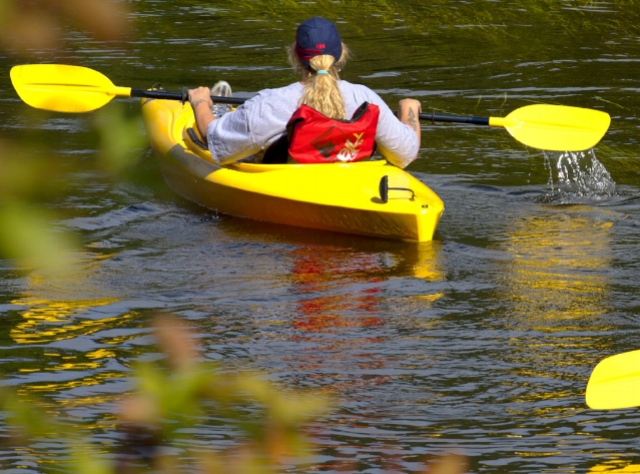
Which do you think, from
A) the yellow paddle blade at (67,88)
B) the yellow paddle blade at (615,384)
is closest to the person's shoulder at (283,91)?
the yellow paddle blade at (67,88)

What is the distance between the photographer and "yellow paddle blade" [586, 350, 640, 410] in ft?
8.45

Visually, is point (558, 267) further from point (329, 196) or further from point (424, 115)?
point (424, 115)

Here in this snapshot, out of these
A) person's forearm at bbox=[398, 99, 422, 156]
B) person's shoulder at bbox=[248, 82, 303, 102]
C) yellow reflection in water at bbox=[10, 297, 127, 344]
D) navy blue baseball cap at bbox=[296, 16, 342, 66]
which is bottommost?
yellow reflection in water at bbox=[10, 297, 127, 344]

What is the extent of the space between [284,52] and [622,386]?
25.5ft

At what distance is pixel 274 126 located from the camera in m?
5.08

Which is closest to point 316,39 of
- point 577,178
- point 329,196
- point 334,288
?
point 329,196

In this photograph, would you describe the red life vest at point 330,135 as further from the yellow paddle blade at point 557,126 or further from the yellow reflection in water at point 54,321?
the yellow reflection in water at point 54,321

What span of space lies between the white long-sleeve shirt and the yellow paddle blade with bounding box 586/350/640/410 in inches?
104

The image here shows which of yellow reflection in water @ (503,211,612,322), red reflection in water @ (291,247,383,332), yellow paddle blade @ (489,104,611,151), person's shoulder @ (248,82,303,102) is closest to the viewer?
red reflection in water @ (291,247,383,332)

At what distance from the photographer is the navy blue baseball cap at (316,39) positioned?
4789 millimetres

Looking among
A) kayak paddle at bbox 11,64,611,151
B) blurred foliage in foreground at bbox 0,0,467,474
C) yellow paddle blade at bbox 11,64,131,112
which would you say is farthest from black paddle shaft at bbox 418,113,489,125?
blurred foliage in foreground at bbox 0,0,467,474

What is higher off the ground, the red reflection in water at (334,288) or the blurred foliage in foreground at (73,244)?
the blurred foliage in foreground at (73,244)

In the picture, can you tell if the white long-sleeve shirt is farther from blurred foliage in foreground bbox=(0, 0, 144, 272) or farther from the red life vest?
blurred foliage in foreground bbox=(0, 0, 144, 272)

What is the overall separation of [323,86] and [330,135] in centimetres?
25
